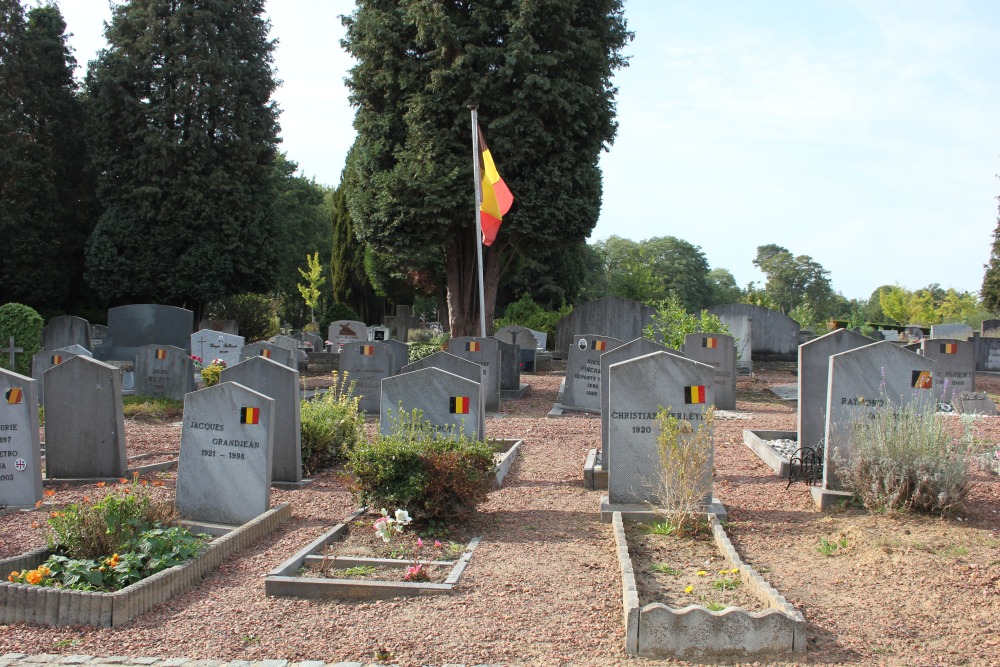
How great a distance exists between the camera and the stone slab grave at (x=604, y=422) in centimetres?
815

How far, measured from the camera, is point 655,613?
4312 millimetres

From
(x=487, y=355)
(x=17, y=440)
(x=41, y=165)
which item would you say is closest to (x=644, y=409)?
(x=17, y=440)

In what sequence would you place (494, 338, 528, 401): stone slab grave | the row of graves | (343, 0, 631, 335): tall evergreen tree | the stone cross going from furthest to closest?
(343, 0, 631, 335): tall evergreen tree
(494, 338, 528, 401): stone slab grave
the stone cross
the row of graves

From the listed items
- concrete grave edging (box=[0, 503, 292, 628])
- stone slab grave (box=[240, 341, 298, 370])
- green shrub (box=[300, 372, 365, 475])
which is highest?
stone slab grave (box=[240, 341, 298, 370])

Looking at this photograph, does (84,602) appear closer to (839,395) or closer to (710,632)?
(710,632)

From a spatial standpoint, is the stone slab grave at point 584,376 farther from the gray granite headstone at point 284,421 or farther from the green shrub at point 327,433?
the gray granite headstone at point 284,421

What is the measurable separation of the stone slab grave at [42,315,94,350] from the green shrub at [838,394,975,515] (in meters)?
17.8

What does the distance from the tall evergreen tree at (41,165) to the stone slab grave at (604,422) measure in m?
21.9

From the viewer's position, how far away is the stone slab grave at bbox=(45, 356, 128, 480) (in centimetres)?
844

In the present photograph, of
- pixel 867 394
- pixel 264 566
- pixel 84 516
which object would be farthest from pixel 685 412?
pixel 84 516

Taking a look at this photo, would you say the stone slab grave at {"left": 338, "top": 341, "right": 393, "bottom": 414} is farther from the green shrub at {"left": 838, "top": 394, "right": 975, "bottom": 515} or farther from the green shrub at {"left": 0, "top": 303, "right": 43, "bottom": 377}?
the green shrub at {"left": 838, "top": 394, "right": 975, "bottom": 515}

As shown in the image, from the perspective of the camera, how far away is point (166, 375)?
1499 cm

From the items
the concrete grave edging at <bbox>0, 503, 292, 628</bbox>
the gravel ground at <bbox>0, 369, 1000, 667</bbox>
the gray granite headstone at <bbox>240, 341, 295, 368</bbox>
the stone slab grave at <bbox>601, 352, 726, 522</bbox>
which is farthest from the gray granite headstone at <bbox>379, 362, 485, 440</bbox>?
the gray granite headstone at <bbox>240, 341, 295, 368</bbox>

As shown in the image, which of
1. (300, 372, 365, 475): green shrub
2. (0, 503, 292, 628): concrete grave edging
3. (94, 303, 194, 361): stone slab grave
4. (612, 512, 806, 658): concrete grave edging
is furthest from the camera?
(94, 303, 194, 361): stone slab grave
